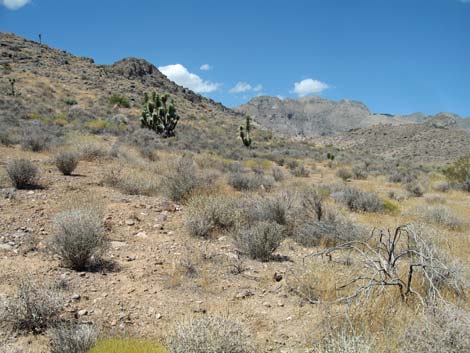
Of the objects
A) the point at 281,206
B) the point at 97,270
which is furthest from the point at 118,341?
the point at 281,206

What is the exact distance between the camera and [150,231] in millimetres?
6660

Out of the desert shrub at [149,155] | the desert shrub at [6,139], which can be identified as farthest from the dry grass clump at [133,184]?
the desert shrub at [6,139]

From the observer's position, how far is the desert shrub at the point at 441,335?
266 centimetres

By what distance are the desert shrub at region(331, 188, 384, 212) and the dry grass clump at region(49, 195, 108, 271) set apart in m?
7.54

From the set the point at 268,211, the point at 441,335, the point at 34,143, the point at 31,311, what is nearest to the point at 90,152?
the point at 34,143

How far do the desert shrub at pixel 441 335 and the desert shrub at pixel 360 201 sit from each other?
24.3 feet

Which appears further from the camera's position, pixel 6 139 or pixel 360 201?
pixel 6 139

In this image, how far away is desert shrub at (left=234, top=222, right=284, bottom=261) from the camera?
5.82 m

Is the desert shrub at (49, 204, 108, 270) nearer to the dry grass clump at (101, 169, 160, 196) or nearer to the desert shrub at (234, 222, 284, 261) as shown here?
the desert shrub at (234, 222, 284, 261)

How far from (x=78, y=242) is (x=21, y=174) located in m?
4.37

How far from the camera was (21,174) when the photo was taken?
8117 mm

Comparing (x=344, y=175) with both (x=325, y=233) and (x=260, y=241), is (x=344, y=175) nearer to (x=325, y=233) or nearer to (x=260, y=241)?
(x=325, y=233)

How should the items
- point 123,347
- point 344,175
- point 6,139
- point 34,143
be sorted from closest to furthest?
1. point 123,347
2. point 34,143
3. point 6,139
4. point 344,175

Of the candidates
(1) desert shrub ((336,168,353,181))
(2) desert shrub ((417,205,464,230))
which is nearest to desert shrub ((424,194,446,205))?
(2) desert shrub ((417,205,464,230))
